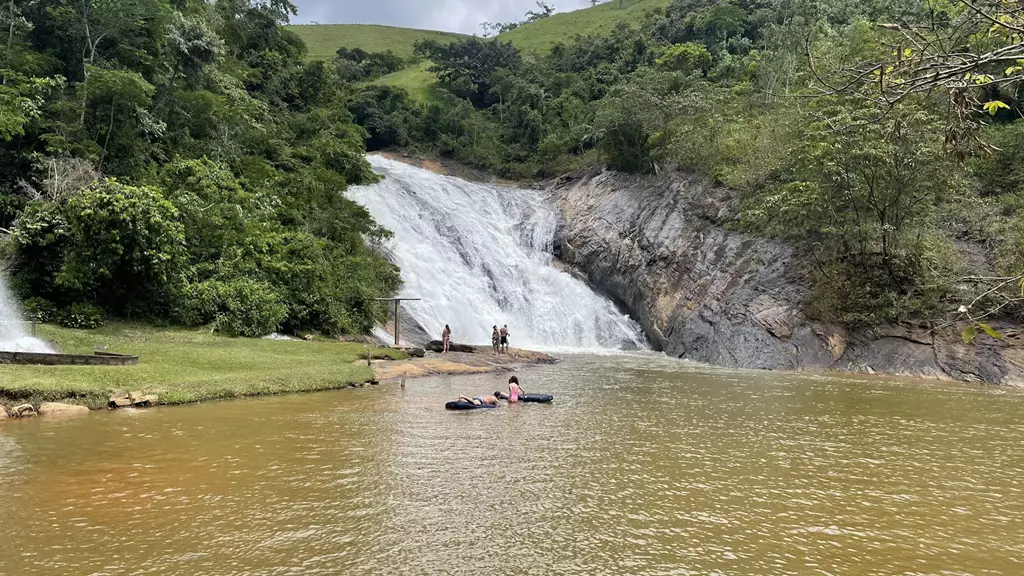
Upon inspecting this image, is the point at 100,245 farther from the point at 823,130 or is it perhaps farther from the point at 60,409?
the point at 823,130

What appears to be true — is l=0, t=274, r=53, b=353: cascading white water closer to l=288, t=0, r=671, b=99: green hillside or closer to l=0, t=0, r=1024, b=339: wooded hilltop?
l=0, t=0, r=1024, b=339: wooded hilltop

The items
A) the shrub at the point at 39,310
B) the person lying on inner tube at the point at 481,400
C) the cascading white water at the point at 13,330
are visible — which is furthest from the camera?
the shrub at the point at 39,310

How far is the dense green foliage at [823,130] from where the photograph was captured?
12.5 ft

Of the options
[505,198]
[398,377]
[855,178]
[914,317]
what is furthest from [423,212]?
[914,317]

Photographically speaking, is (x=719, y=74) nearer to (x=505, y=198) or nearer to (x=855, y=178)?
(x=505, y=198)

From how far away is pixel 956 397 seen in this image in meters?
15.7

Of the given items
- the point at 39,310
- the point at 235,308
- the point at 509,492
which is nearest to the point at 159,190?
the point at 235,308

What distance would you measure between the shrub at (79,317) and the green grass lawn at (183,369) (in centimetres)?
42

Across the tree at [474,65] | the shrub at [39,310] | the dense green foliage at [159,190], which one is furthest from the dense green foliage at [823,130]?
the shrub at [39,310]

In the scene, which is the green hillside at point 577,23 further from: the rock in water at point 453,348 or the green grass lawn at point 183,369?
the green grass lawn at point 183,369

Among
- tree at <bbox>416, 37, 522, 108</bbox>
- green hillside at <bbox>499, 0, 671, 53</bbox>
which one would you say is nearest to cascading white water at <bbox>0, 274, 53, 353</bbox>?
tree at <bbox>416, 37, 522, 108</bbox>

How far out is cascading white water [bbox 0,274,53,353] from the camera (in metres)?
15.4

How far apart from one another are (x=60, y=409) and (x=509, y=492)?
9193mm

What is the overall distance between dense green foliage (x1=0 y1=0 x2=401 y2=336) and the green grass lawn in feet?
6.09
